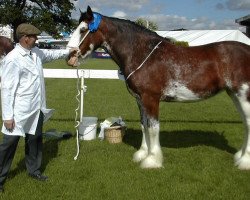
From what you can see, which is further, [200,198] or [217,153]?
[217,153]

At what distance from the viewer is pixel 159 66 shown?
5.64m

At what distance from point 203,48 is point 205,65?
332 millimetres

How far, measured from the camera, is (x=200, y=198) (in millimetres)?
4809

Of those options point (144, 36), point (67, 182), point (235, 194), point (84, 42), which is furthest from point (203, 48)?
point (67, 182)

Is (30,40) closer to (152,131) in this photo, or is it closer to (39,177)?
(39,177)

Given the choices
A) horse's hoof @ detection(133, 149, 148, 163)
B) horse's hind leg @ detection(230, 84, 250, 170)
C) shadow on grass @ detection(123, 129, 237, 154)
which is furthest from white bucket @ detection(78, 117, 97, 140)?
horse's hind leg @ detection(230, 84, 250, 170)

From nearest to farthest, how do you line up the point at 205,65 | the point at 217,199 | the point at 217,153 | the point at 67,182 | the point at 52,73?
the point at 217,199 < the point at 67,182 < the point at 205,65 < the point at 217,153 < the point at 52,73

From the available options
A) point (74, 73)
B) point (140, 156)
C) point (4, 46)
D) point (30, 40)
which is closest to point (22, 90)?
point (30, 40)

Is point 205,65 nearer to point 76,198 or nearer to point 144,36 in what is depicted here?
point 144,36

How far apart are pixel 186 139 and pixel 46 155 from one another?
9.31 feet

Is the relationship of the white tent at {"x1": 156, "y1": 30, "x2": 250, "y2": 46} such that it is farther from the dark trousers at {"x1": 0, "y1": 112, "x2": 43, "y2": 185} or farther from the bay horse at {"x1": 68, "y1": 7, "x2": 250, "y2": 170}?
the dark trousers at {"x1": 0, "y1": 112, "x2": 43, "y2": 185}

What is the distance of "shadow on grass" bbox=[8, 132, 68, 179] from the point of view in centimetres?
579

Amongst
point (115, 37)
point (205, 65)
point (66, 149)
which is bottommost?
point (66, 149)

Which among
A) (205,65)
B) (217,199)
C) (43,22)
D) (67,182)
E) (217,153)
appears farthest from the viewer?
(43,22)
